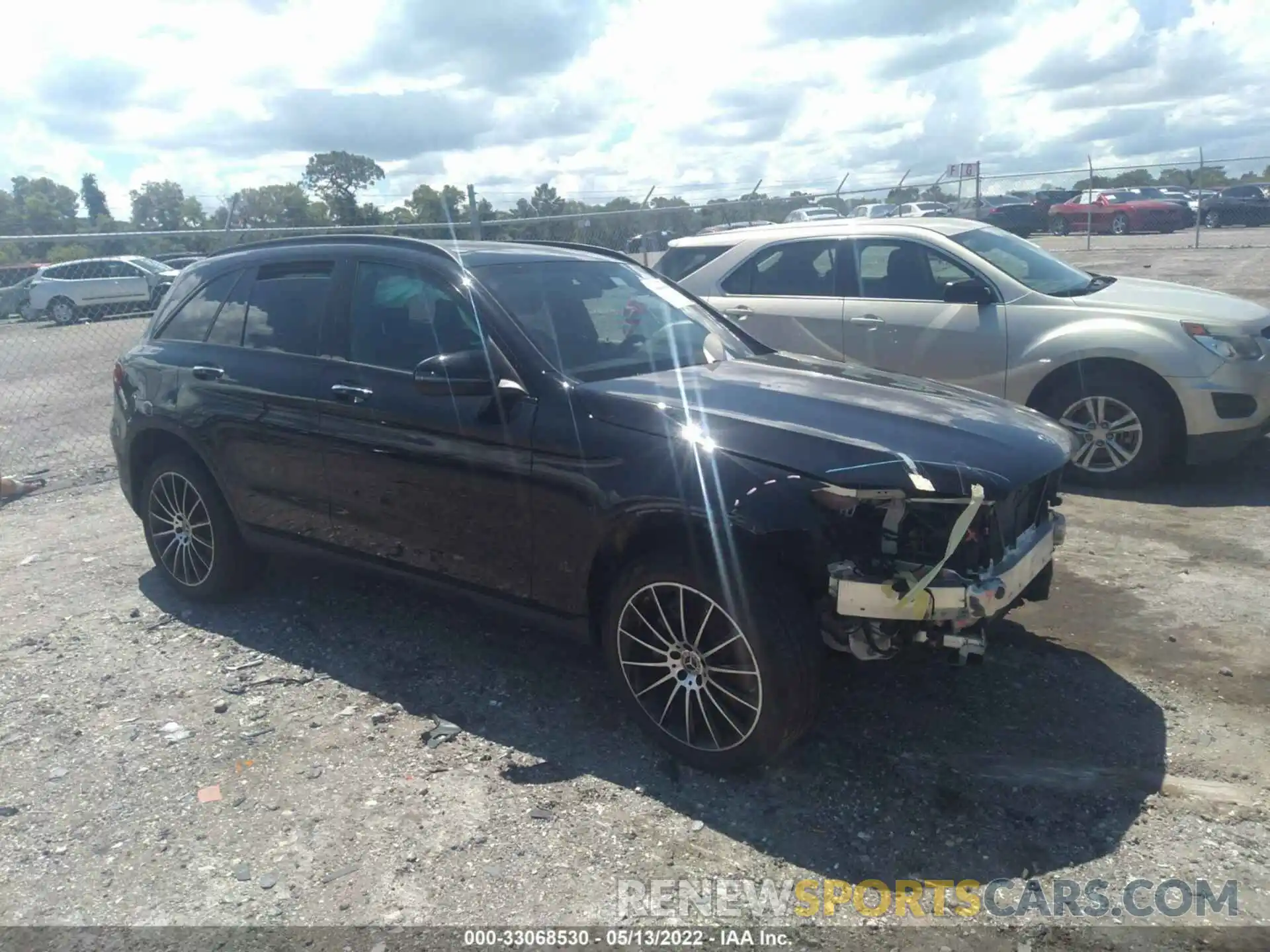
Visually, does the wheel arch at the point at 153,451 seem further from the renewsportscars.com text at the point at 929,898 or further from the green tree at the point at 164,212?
the green tree at the point at 164,212

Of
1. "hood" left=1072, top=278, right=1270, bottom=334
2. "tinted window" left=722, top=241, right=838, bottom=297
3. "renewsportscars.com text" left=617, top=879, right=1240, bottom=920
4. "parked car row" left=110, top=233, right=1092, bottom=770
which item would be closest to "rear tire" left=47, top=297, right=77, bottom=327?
"tinted window" left=722, top=241, right=838, bottom=297

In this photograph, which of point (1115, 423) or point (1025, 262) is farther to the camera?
point (1025, 262)

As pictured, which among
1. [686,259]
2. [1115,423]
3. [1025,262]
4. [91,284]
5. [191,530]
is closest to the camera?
[191,530]

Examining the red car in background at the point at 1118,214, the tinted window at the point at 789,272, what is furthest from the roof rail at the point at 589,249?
the red car in background at the point at 1118,214

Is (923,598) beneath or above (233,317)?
beneath

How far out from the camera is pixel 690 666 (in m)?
3.51

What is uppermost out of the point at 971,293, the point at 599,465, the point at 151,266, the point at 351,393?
the point at 151,266

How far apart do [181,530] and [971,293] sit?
17.5 ft

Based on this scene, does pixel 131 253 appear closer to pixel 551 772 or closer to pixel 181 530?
pixel 181 530

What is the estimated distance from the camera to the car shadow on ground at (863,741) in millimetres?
3145

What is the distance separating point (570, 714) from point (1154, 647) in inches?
102

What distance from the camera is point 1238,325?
640 centimetres

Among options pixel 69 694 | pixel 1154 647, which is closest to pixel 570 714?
pixel 69 694

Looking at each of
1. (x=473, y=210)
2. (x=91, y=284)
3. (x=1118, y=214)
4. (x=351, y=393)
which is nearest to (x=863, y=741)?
(x=351, y=393)
